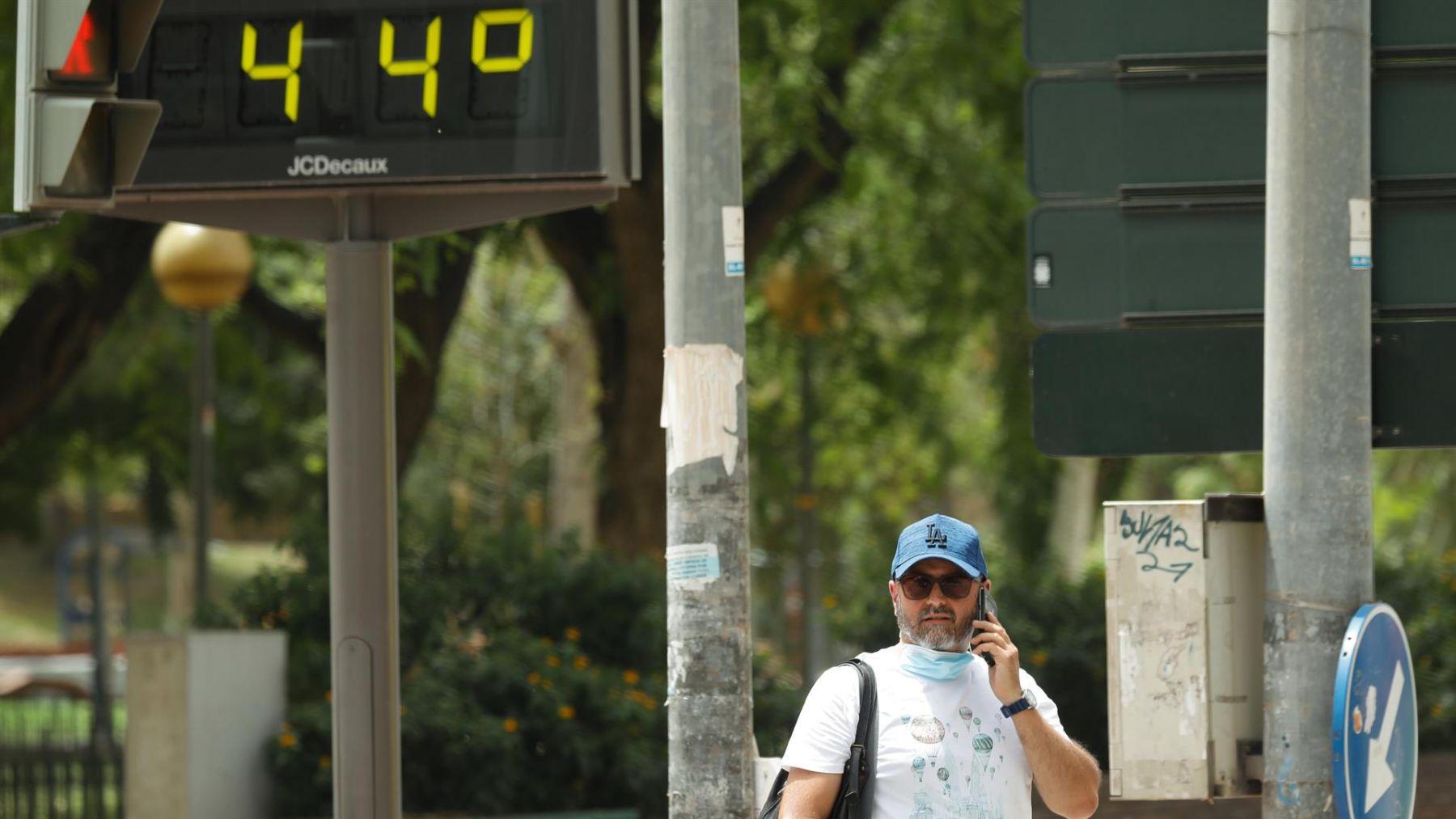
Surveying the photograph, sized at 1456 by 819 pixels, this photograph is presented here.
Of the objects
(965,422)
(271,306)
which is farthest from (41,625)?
(271,306)

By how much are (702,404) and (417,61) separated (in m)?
1.62

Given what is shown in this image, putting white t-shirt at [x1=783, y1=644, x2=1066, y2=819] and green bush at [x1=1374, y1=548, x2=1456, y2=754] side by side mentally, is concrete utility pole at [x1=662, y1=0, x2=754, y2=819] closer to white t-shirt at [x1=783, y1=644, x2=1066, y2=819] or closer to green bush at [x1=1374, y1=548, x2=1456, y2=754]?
white t-shirt at [x1=783, y1=644, x2=1066, y2=819]

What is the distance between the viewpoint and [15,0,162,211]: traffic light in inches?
191

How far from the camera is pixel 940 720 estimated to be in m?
3.88

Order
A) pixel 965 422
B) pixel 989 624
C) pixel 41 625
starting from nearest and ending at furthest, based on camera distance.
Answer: pixel 989 624 < pixel 965 422 < pixel 41 625

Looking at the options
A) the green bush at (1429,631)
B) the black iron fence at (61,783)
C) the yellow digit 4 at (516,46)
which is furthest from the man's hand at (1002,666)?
the green bush at (1429,631)

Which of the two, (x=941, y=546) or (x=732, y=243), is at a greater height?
(x=732, y=243)

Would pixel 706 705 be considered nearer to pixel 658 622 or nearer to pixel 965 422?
pixel 658 622

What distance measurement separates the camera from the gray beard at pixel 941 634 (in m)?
3.90

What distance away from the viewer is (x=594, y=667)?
40.1 ft

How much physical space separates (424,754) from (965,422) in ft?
68.9

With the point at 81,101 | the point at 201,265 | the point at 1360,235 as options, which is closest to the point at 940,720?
the point at 1360,235

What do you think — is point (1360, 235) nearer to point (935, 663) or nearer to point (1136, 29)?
point (1136, 29)

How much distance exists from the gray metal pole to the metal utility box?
97.4 inches
